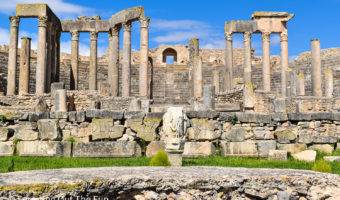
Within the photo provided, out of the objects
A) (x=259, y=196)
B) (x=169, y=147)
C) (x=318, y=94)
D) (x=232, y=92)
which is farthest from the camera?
(x=318, y=94)

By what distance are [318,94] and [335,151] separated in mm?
14409

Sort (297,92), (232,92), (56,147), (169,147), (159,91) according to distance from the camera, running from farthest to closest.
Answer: (159,91), (297,92), (232,92), (56,147), (169,147)

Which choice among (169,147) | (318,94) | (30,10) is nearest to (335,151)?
(169,147)

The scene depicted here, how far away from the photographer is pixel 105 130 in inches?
422

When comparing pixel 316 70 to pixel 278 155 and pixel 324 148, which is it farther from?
pixel 278 155

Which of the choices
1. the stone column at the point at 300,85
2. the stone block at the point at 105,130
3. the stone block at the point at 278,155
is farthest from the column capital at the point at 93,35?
the stone block at the point at 278,155

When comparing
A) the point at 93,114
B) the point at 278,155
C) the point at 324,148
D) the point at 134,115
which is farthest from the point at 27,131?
the point at 324,148

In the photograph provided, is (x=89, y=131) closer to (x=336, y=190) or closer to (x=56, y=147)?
(x=56, y=147)

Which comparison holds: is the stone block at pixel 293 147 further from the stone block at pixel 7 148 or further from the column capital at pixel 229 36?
the column capital at pixel 229 36

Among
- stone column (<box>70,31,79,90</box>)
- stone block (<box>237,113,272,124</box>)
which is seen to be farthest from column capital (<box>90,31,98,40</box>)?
stone block (<box>237,113,272,124</box>)

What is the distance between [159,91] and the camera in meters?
31.6

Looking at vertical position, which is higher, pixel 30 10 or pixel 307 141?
pixel 30 10

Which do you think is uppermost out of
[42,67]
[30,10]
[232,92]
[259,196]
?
[30,10]

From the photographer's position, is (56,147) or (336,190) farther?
(56,147)
